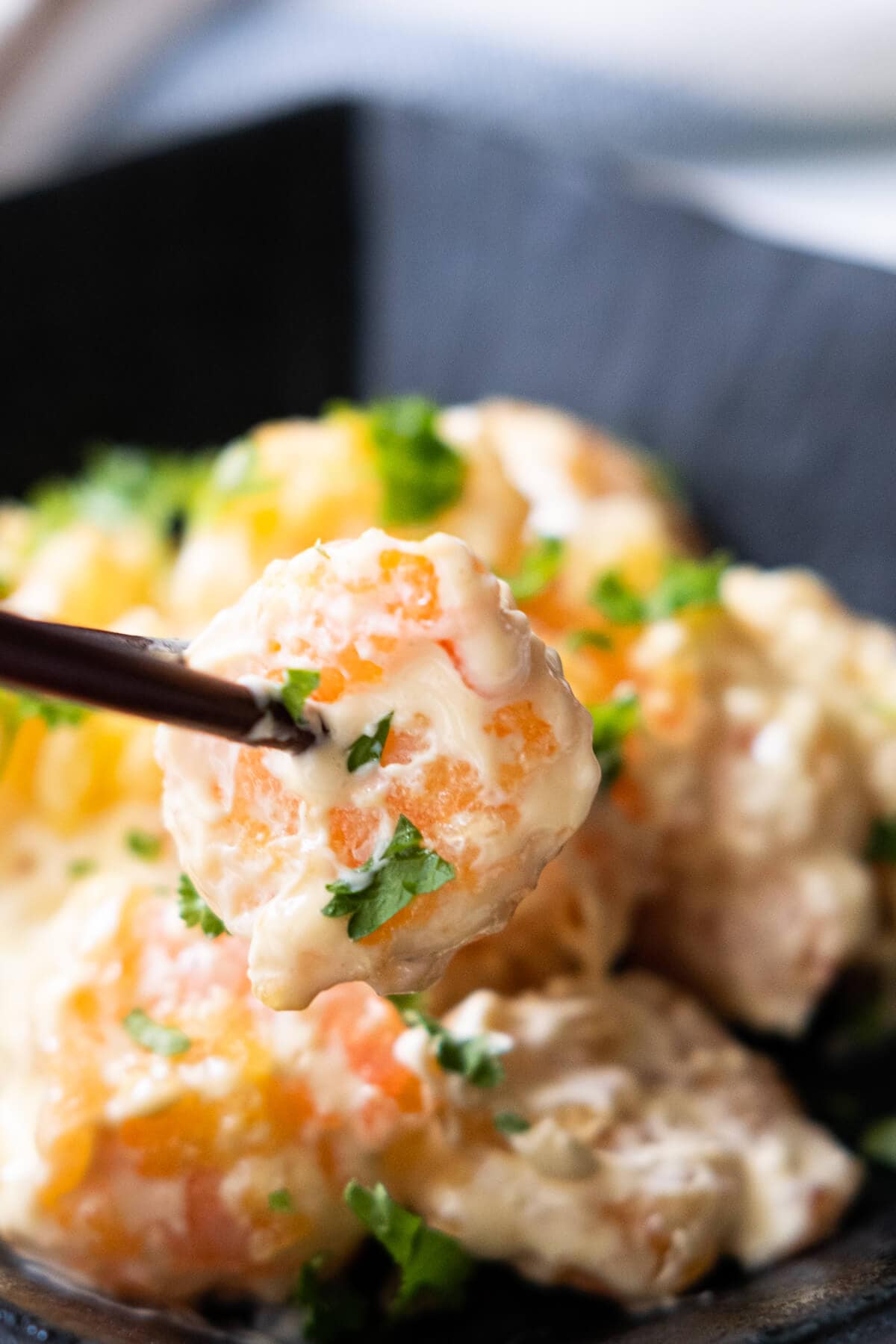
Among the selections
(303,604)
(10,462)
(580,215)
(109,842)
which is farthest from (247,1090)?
(580,215)

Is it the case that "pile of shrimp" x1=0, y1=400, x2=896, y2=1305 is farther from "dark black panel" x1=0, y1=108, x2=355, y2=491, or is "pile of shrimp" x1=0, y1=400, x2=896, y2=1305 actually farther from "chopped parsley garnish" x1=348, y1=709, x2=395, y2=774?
"dark black panel" x1=0, y1=108, x2=355, y2=491

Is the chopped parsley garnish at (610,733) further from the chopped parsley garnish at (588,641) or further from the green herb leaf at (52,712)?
the green herb leaf at (52,712)

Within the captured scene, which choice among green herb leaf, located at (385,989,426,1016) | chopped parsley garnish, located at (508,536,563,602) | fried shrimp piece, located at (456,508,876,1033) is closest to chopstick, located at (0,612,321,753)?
green herb leaf, located at (385,989,426,1016)

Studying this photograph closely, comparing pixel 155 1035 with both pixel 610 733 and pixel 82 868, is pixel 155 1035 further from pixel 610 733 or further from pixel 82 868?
pixel 610 733

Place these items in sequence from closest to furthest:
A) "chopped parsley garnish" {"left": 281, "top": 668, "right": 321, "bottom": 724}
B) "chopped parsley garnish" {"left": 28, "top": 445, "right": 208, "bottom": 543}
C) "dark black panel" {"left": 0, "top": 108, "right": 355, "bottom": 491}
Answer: "chopped parsley garnish" {"left": 281, "top": 668, "right": 321, "bottom": 724} < "chopped parsley garnish" {"left": 28, "top": 445, "right": 208, "bottom": 543} < "dark black panel" {"left": 0, "top": 108, "right": 355, "bottom": 491}

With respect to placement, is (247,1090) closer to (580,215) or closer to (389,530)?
(389,530)

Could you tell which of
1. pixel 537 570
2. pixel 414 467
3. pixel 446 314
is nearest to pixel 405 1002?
pixel 537 570

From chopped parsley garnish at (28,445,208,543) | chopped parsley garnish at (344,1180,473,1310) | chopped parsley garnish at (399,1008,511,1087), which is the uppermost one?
chopped parsley garnish at (28,445,208,543)
